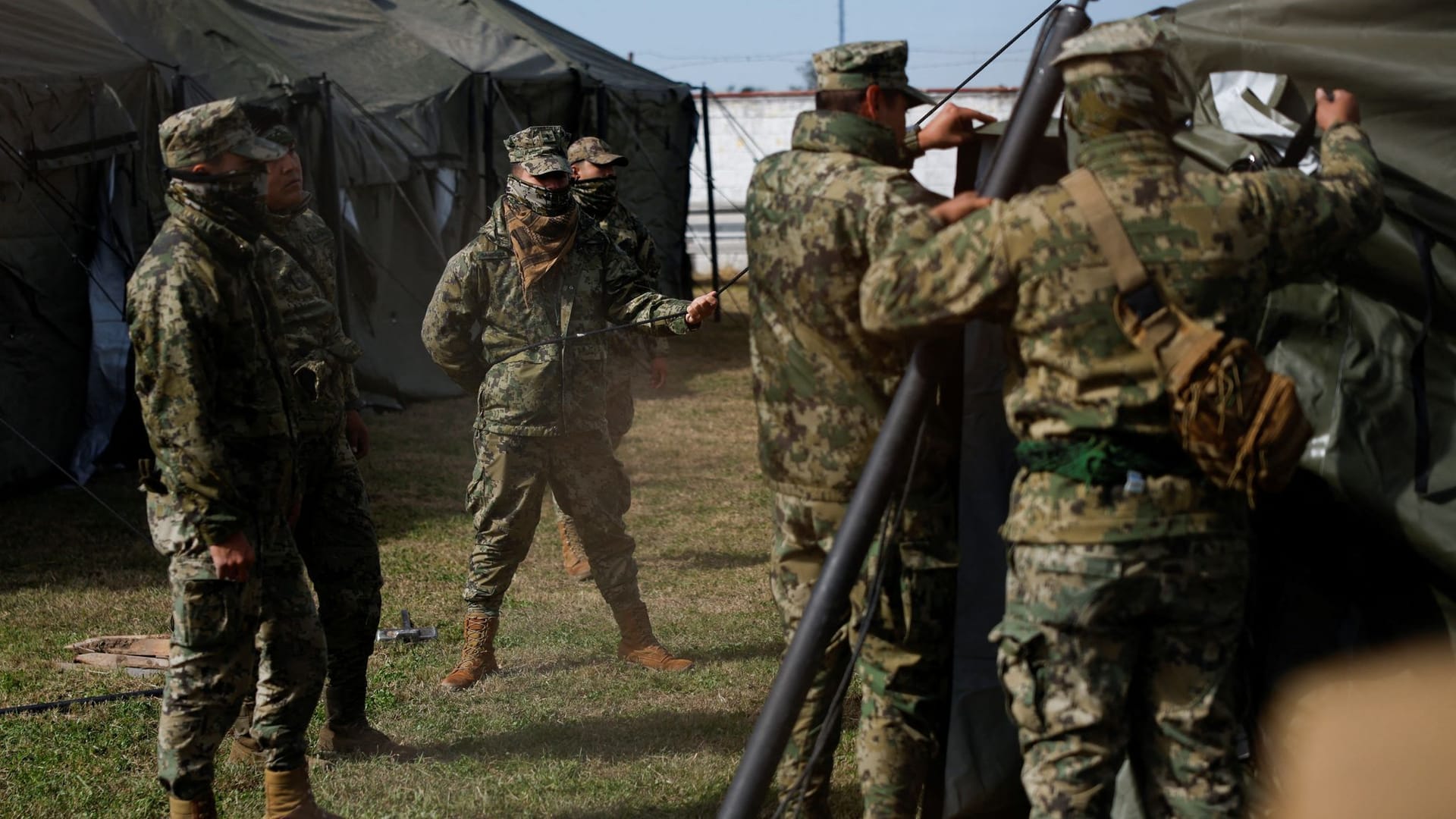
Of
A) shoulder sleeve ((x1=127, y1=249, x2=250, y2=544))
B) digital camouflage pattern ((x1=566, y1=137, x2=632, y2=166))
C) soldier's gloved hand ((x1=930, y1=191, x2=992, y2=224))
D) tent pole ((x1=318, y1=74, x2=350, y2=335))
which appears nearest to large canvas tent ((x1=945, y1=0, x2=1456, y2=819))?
soldier's gloved hand ((x1=930, y1=191, x2=992, y2=224))

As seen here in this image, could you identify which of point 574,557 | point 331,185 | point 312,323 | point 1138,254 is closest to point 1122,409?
point 1138,254

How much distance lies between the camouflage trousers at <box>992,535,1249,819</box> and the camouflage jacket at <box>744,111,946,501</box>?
73 cm

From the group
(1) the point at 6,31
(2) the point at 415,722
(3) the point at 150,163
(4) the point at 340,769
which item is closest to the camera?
(4) the point at 340,769

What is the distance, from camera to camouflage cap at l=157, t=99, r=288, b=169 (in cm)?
400

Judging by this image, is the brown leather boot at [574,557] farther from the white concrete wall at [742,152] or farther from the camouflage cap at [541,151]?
the white concrete wall at [742,152]

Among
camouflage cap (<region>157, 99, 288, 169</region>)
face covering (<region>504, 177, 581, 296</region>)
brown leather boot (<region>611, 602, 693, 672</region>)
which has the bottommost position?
brown leather boot (<region>611, 602, 693, 672</region>)

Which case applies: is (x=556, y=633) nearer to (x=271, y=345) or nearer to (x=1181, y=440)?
(x=271, y=345)

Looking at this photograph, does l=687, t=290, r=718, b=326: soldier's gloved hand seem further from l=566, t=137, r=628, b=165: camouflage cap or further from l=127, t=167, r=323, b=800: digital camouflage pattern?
l=566, t=137, r=628, b=165: camouflage cap

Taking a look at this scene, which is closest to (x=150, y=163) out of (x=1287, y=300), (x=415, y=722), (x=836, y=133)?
(x=415, y=722)

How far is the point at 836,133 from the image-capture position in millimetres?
3797

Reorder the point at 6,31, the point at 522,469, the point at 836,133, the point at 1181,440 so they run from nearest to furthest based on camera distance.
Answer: the point at 1181,440, the point at 836,133, the point at 522,469, the point at 6,31

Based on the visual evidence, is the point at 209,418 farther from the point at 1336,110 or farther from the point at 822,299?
the point at 1336,110

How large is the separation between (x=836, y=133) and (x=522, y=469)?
261cm

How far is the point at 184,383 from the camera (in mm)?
3873
